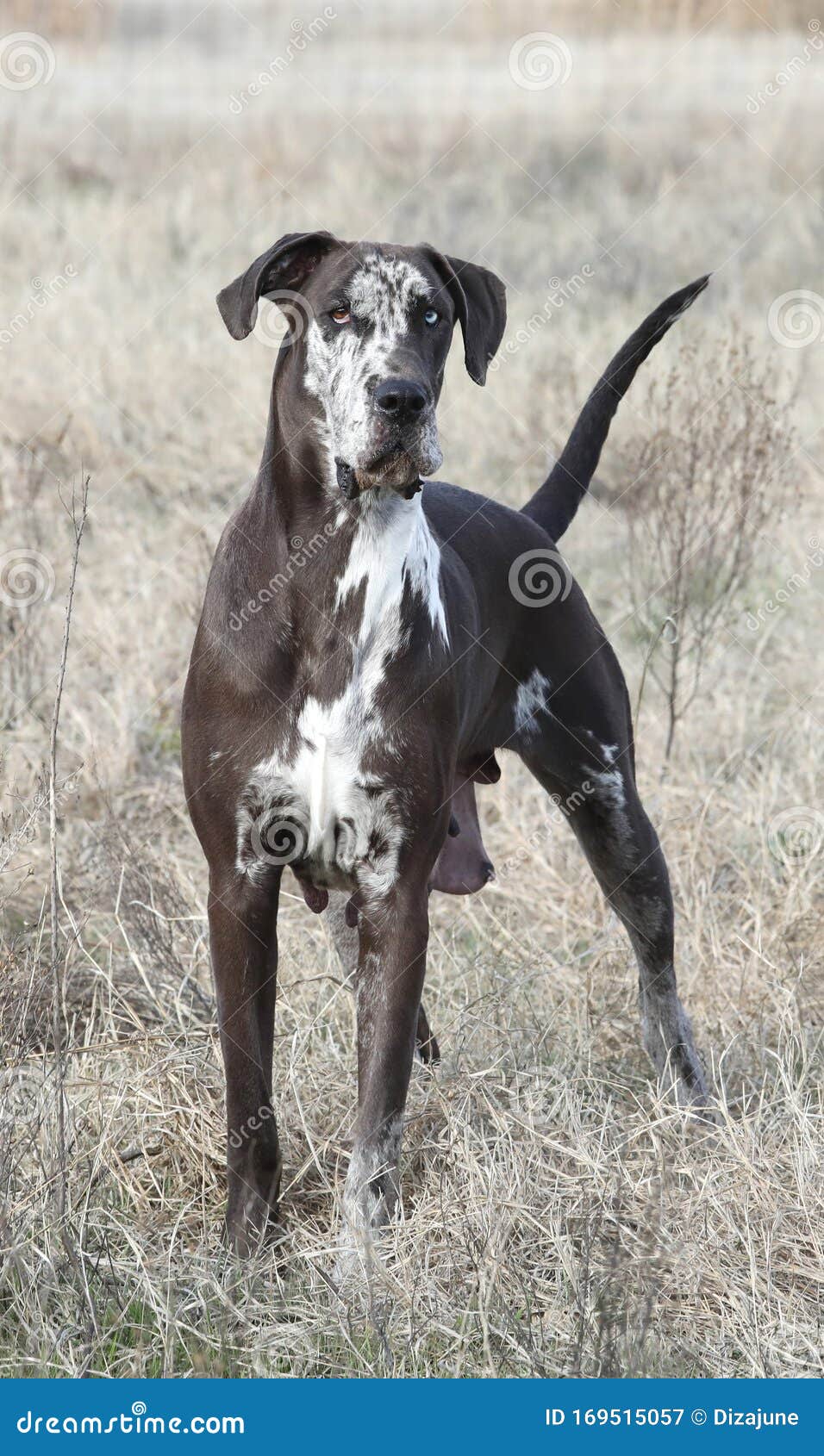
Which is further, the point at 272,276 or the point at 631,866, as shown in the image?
the point at 631,866

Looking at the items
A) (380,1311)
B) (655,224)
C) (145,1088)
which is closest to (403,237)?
(655,224)

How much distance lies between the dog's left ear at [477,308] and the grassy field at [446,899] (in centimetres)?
121

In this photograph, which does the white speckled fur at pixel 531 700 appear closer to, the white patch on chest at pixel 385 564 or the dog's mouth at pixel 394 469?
the white patch on chest at pixel 385 564

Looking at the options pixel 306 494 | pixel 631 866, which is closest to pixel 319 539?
pixel 306 494

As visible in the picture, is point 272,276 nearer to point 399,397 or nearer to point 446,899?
point 399,397

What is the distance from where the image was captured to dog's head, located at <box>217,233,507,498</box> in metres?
2.93

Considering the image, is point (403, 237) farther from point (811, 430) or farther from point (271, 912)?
point (271, 912)

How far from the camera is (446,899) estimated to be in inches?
185

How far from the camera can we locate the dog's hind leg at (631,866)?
392cm

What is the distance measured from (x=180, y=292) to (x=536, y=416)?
3.12 metres

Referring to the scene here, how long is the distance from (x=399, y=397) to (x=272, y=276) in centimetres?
50

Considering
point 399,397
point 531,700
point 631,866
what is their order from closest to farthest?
point 399,397 < point 531,700 < point 631,866

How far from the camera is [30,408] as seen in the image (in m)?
8.02

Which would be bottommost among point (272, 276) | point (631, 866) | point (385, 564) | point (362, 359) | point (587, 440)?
A: point (631, 866)
